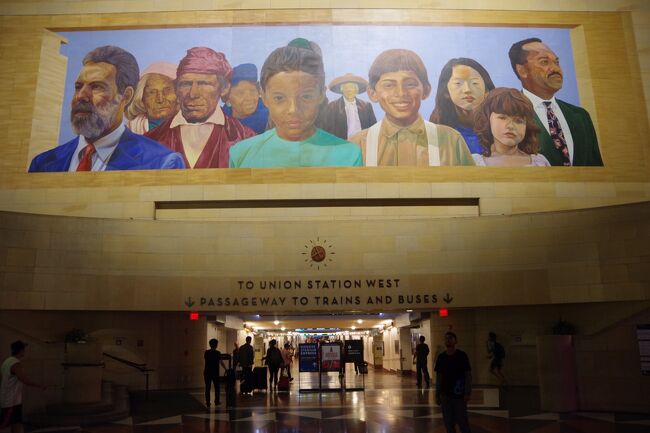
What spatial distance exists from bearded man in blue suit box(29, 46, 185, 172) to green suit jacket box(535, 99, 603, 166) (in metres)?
11.6

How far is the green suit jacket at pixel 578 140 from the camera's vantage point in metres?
18.2

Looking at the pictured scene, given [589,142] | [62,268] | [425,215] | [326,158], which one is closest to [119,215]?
[62,268]

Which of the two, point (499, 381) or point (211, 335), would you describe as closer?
point (499, 381)

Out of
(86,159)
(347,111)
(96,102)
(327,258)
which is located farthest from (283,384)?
(96,102)

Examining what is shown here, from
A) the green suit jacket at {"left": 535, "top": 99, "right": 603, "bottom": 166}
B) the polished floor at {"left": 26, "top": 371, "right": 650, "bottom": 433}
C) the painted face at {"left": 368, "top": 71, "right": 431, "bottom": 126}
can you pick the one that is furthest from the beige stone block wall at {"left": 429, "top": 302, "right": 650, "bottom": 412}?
the painted face at {"left": 368, "top": 71, "right": 431, "bottom": 126}

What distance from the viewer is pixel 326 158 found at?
59.2 ft

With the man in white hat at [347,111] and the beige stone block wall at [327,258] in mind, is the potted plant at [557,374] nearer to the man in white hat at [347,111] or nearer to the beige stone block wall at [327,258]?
the beige stone block wall at [327,258]

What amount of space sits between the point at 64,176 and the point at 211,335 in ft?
22.4

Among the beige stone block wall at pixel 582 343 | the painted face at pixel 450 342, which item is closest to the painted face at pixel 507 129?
the beige stone block wall at pixel 582 343

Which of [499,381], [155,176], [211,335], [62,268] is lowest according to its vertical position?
[499,381]

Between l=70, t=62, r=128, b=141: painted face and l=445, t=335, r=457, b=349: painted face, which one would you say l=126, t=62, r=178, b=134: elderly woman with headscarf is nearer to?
l=70, t=62, r=128, b=141: painted face

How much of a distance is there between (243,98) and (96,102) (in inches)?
193

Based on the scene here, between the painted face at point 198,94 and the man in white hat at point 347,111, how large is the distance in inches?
141

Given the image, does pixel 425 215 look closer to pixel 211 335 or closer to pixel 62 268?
pixel 211 335
